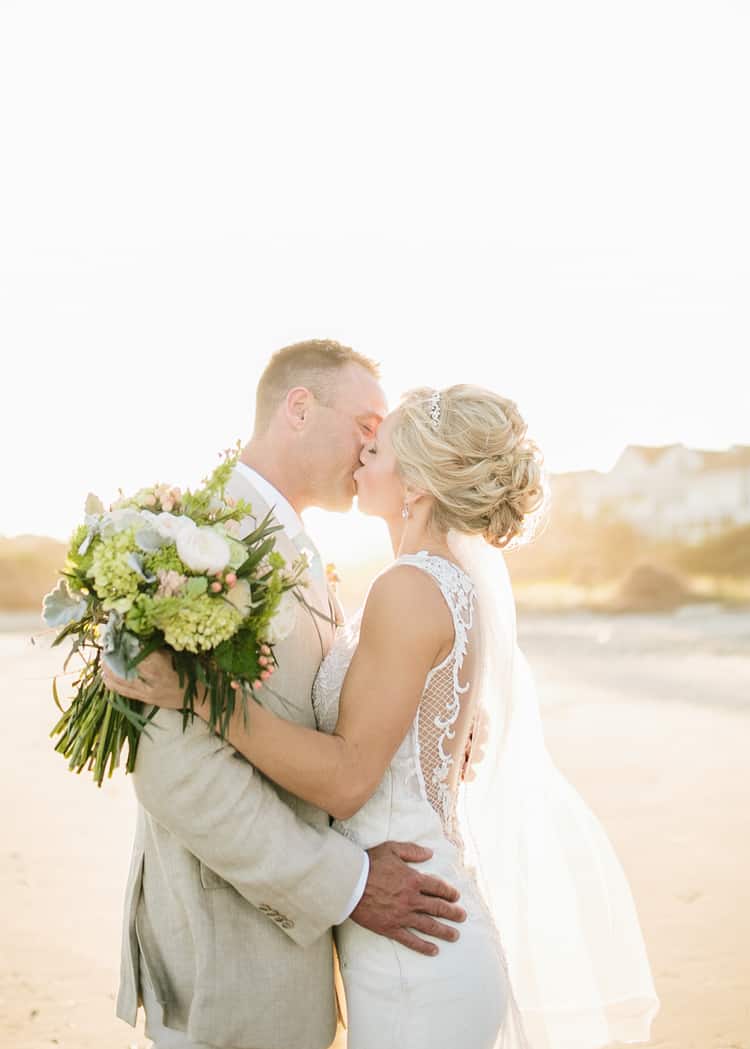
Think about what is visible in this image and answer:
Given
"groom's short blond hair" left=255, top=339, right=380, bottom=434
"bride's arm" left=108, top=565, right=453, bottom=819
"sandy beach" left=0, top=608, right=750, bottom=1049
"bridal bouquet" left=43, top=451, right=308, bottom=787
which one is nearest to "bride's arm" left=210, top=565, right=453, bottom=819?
"bride's arm" left=108, top=565, right=453, bottom=819

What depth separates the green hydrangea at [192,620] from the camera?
8.68 ft

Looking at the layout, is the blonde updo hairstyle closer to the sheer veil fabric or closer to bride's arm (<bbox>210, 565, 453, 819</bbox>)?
the sheer veil fabric

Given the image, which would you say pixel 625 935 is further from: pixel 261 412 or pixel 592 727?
pixel 592 727

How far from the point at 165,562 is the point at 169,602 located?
106 mm

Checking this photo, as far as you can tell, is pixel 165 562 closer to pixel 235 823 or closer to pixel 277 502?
pixel 235 823

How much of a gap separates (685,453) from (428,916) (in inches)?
1523

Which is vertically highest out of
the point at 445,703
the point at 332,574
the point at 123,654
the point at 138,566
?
the point at 138,566

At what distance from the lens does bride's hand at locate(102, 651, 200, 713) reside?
9.14 feet

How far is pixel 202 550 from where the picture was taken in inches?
105

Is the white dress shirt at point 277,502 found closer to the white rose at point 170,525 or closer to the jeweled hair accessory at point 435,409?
the jeweled hair accessory at point 435,409

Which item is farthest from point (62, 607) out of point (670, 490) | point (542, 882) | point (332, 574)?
point (670, 490)

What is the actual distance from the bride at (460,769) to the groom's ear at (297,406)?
0.48m

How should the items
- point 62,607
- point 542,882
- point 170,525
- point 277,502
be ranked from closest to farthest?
point 170,525 → point 62,607 → point 542,882 → point 277,502

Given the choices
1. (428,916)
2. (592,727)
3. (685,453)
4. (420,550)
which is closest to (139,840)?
(428,916)
